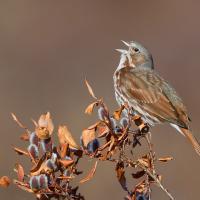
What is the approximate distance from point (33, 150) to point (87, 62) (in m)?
13.3

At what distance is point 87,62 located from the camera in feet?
56.0

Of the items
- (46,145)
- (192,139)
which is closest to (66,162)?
(46,145)

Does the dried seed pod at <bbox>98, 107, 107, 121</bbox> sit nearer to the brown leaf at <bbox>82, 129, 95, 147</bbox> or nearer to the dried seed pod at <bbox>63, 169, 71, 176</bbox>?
the brown leaf at <bbox>82, 129, 95, 147</bbox>

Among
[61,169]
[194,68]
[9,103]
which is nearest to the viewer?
[61,169]

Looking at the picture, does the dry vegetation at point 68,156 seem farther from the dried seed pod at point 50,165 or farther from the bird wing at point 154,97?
the bird wing at point 154,97

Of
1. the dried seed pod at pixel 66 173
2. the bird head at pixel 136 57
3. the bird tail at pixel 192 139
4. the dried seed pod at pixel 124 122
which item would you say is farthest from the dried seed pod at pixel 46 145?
the bird head at pixel 136 57

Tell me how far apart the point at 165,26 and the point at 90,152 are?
53.8 feet

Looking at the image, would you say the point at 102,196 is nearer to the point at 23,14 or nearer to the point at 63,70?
the point at 63,70

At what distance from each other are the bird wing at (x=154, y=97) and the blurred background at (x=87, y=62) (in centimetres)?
337

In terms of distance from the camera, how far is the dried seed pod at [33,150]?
3830 millimetres

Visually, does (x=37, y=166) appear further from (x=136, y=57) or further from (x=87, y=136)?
(x=136, y=57)

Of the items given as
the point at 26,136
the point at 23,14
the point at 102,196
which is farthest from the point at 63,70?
the point at 26,136

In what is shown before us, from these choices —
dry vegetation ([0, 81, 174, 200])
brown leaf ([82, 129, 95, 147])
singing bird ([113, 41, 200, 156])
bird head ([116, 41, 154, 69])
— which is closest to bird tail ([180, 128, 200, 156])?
singing bird ([113, 41, 200, 156])

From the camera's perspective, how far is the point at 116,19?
67.6ft
